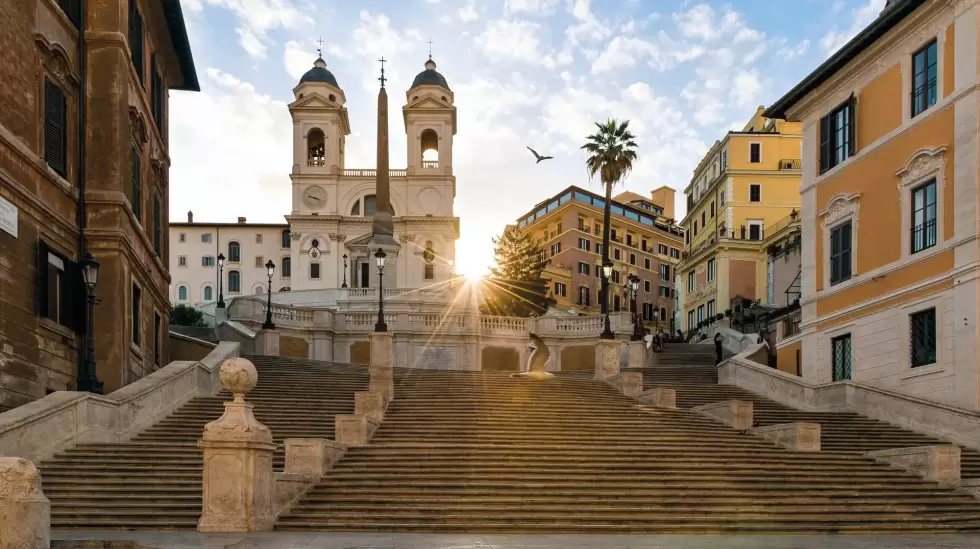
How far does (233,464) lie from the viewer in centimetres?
1354

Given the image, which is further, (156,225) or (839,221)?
(156,225)

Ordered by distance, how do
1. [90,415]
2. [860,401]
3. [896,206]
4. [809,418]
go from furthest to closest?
1. [896,206]
2. [860,401]
3. [809,418]
4. [90,415]

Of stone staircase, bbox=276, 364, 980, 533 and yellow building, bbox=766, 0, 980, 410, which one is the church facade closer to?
yellow building, bbox=766, 0, 980, 410

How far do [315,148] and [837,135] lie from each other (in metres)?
70.6

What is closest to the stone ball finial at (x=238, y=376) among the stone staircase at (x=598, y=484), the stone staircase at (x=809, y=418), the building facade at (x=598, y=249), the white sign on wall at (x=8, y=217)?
the stone staircase at (x=598, y=484)

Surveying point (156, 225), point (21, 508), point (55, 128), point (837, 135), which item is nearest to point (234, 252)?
point (156, 225)

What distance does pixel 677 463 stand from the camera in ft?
61.0

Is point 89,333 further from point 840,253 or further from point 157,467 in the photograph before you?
point 840,253

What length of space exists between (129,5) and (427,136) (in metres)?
71.0

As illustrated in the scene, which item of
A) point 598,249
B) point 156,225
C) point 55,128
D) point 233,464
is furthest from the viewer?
point 598,249

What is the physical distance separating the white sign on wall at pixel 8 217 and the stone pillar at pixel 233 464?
6.95 meters

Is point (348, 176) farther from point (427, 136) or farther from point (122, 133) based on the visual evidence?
point (122, 133)

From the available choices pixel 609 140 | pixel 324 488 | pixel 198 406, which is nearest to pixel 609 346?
pixel 198 406

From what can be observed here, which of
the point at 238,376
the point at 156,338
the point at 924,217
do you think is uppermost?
the point at 924,217
